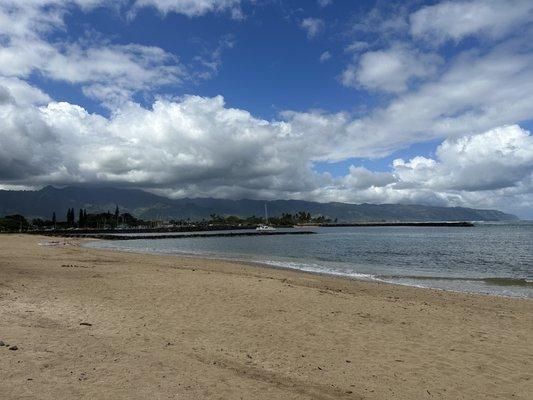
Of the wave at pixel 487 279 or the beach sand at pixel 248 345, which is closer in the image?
the beach sand at pixel 248 345

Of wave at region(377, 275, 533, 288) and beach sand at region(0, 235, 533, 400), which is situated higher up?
beach sand at region(0, 235, 533, 400)

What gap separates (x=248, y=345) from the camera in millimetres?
9328

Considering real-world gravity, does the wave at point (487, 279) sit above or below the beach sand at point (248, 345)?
below

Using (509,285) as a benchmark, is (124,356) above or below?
above

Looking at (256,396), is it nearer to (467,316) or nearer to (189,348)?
(189,348)

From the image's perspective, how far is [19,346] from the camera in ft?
25.4

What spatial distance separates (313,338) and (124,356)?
4.62 metres

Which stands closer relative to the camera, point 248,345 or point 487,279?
point 248,345

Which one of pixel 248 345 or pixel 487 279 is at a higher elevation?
pixel 248 345

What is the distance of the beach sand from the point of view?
6707mm

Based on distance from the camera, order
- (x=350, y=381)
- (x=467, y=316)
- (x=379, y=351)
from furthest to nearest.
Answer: (x=467, y=316) → (x=379, y=351) → (x=350, y=381)

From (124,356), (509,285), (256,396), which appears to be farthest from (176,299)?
(509,285)

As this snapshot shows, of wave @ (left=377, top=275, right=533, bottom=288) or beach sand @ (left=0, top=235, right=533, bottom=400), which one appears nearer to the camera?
beach sand @ (left=0, top=235, right=533, bottom=400)

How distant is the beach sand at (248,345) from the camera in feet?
22.0
